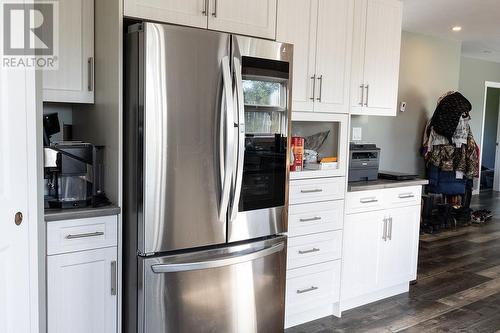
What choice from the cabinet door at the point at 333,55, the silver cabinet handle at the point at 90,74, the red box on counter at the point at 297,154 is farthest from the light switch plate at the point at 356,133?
the silver cabinet handle at the point at 90,74

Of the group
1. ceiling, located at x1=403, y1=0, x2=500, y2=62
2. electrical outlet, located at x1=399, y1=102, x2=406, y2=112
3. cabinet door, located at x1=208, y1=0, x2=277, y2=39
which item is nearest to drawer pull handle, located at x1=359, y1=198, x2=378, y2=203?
cabinet door, located at x1=208, y1=0, x2=277, y2=39

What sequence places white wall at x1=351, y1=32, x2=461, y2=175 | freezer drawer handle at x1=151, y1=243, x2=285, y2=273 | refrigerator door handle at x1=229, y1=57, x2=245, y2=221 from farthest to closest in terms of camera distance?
white wall at x1=351, y1=32, x2=461, y2=175 < refrigerator door handle at x1=229, y1=57, x2=245, y2=221 < freezer drawer handle at x1=151, y1=243, x2=285, y2=273

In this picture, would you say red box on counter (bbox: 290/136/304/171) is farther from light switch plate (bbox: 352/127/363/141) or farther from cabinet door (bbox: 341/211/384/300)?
light switch plate (bbox: 352/127/363/141)

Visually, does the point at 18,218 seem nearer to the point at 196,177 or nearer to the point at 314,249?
the point at 196,177

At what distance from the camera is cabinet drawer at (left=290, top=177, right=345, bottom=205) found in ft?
9.55

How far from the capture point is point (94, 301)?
86.1 inches

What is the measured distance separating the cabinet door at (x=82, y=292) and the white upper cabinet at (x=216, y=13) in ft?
3.76

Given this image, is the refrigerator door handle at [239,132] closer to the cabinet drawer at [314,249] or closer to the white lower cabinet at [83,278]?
the white lower cabinet at [83,278]

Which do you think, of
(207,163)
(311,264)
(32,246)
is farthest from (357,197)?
(32,246)

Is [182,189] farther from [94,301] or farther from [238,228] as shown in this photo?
[94,301]

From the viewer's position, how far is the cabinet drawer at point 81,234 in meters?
2.05

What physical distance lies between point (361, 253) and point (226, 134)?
63.8 inches

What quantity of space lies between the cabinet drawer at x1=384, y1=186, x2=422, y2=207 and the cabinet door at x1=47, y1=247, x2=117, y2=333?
2.11m

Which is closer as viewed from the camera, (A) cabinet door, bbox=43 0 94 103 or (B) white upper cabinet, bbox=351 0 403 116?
(A) cabinet door, bbox=43 0 94 103
